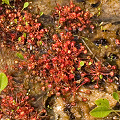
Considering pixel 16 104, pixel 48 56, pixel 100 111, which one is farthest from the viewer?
pixel 48 56

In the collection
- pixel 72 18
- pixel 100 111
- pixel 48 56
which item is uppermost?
pixel 72 18

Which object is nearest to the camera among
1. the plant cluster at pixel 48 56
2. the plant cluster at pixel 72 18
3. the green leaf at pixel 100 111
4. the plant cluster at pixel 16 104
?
the green leaf at pixel 100 111

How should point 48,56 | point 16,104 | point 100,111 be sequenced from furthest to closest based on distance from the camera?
point 48,56 → point 16,104 → point 100,111

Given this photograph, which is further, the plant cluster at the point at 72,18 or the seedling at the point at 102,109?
the plant cluster at the point at 72,18

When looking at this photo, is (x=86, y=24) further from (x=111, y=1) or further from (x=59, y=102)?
(x=59, y=102)

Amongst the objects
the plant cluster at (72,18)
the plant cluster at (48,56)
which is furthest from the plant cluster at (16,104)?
the plant cluster at (72,18)

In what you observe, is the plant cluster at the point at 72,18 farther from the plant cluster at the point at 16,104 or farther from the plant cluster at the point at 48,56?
the plant cluster at the point at 16,104

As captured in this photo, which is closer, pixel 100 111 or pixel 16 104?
pixel 100 111

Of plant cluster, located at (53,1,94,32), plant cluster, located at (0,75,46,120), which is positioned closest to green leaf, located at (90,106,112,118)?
plant cluster, located at (0,75,46,120)

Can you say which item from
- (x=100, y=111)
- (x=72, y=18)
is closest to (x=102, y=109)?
(x=100, y=111)

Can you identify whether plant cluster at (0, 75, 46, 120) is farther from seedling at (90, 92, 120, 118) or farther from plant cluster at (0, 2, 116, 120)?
seedling at (90, 92, 120, 118)

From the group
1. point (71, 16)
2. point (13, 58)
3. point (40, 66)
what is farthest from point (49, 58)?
point (71, 16)

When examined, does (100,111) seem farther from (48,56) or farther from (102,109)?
(48,56)
